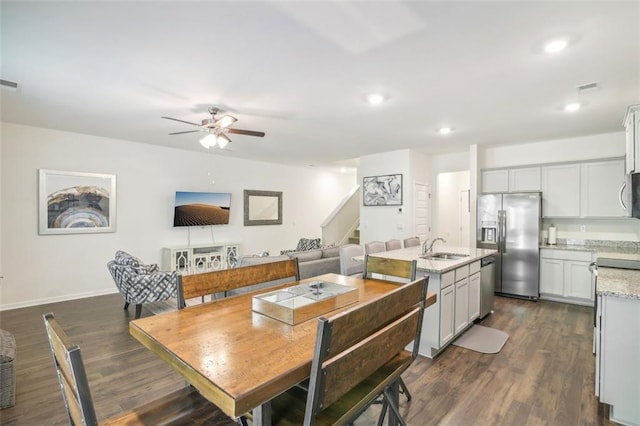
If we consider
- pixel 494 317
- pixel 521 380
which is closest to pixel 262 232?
pixel 494 317

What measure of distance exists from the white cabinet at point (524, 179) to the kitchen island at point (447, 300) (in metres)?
2.31

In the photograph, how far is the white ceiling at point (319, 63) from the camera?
1.84 metres

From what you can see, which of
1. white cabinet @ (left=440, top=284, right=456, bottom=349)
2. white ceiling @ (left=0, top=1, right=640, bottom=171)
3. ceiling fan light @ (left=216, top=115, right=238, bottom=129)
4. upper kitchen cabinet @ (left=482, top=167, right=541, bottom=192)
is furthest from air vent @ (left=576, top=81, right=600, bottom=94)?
ceiling fan light @ (left=216, top=115, right=238, bottom=129)

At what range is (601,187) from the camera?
14.8 ft

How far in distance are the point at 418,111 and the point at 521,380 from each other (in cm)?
283

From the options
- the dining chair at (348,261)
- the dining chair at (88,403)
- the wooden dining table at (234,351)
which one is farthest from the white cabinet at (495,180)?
the dining chair at (88,403)

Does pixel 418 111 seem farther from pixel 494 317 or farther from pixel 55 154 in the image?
pixel 55 154

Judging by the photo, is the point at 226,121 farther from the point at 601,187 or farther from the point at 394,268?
the point at 601,187

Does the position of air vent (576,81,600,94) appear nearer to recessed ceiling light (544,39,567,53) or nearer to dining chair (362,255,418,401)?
Result: recessed ceiling light (544,39,567,53)

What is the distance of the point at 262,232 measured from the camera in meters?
7.23

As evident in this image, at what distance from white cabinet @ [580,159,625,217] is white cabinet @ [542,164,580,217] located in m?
0.07

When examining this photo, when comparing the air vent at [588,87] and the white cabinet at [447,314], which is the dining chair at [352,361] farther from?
the air vent at [588,87]

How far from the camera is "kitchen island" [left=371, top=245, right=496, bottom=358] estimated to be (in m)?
2.88

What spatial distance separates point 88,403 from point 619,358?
2.93 meters
